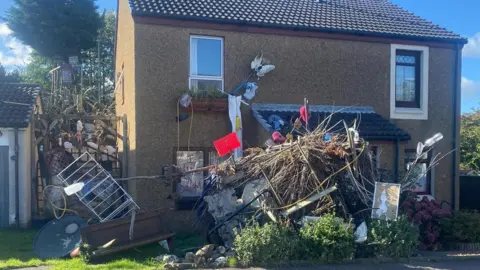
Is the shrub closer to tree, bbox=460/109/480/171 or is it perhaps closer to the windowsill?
the windowsill

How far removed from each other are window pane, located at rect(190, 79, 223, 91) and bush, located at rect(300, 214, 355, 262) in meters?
4.91

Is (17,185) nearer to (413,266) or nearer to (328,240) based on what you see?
(328,240)

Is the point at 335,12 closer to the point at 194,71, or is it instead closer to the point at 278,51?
the point at 278,51

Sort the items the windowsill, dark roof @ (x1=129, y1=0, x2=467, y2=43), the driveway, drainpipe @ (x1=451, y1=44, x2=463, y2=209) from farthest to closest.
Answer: drainpipe @ (x1=451, y1=44, x2=463, y2=209), the windowsill, dark roof @ (x1=129, y1=0, x2=467, y2=43), the driveway

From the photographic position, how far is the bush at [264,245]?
883 centimetres

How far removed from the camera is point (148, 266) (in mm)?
8711

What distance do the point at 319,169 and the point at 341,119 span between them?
357 centimetres

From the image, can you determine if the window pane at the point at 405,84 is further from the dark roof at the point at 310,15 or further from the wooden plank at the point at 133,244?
the wooden plank at the point at 133,244

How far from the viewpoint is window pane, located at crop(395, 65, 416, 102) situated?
14.8 meters

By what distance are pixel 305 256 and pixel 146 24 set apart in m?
7.01

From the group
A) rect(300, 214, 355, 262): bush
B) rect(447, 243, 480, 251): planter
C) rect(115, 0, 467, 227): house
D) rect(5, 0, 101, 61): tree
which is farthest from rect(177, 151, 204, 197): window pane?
rect(5, 0, 101, 61): tree

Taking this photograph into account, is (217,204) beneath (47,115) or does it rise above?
beneath

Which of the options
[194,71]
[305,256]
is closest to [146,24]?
Answer: [194,71]

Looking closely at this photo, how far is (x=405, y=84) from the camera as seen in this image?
14914 millimetres
